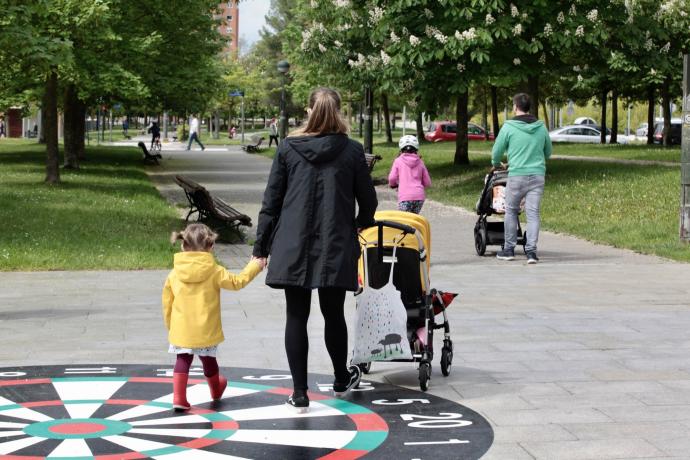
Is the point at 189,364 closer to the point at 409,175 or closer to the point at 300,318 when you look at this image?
the point at 300,318

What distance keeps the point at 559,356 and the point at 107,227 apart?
11453 millimetres

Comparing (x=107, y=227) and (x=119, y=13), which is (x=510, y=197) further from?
(x=119, y=13)

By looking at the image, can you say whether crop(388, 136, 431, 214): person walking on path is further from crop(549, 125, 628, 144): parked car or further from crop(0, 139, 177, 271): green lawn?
crop(549, 125, 628, 144): parked car

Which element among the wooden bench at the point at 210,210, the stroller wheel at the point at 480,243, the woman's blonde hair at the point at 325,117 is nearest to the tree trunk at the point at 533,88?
the wooden bench at the point at 210,210

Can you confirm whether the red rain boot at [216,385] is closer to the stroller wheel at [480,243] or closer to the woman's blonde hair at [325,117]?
the woman's blonde hair at [325,117]

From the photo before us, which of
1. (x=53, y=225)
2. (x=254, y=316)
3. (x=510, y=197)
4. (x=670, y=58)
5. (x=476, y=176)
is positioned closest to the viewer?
(x=254, y=316)

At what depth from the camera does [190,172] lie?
140 feet

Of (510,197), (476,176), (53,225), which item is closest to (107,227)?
(53,225)

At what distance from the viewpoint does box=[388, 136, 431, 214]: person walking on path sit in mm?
14711

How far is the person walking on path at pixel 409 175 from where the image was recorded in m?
14.7

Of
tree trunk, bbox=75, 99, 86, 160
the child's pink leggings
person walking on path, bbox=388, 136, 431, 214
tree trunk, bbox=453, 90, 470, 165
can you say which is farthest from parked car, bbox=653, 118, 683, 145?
the child's pink leggings

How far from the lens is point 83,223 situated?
1938cm

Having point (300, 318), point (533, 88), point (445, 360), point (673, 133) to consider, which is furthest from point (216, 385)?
point (673, 133)

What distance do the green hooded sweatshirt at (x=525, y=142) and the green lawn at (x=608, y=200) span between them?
2.30 m
